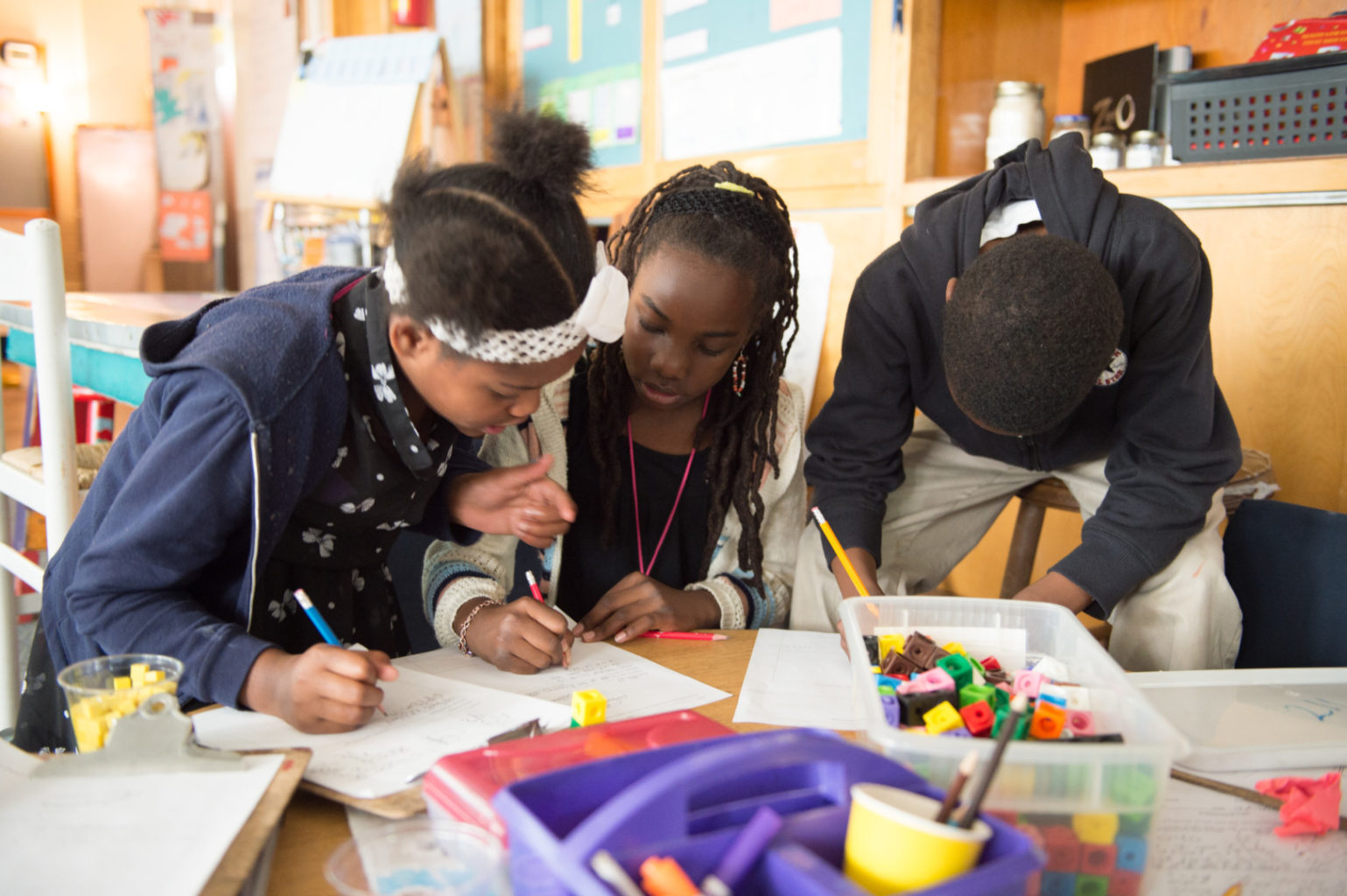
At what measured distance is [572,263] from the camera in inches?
37.7

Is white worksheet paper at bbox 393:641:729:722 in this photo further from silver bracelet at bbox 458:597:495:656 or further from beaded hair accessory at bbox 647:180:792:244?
beaded hair accessory at bbox 647:180:792:244

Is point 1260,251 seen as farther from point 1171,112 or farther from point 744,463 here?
point 744,463

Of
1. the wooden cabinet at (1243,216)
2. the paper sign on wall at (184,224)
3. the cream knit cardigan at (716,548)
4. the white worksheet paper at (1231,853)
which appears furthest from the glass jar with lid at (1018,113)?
the paper sign on wall at (184,224)

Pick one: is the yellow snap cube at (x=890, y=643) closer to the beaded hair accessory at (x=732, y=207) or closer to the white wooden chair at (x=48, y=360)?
the beaded hair accessory at (x=732, y=207)

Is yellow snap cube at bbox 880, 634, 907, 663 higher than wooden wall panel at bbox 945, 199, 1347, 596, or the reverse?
wooden wall panel at bbox 945, 199, 1347, 596

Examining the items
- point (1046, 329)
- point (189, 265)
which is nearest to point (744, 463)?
point (1046, 329)

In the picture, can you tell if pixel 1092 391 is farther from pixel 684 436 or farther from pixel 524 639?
pixel 524 639

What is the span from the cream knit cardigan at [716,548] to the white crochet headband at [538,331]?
1.04ft

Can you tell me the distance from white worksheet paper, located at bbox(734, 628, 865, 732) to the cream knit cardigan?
20cm

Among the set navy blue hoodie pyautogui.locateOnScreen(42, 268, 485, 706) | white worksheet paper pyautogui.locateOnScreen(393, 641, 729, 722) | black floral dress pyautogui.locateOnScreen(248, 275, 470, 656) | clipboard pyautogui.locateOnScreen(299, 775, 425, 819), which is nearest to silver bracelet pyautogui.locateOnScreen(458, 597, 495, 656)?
white worksheet paper pyautogui.locateOnScreen(393, 641, 729, 722)

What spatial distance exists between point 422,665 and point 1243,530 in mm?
1183

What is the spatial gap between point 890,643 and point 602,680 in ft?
0.96

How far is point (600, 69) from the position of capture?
3.28m

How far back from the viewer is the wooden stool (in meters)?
1.61
